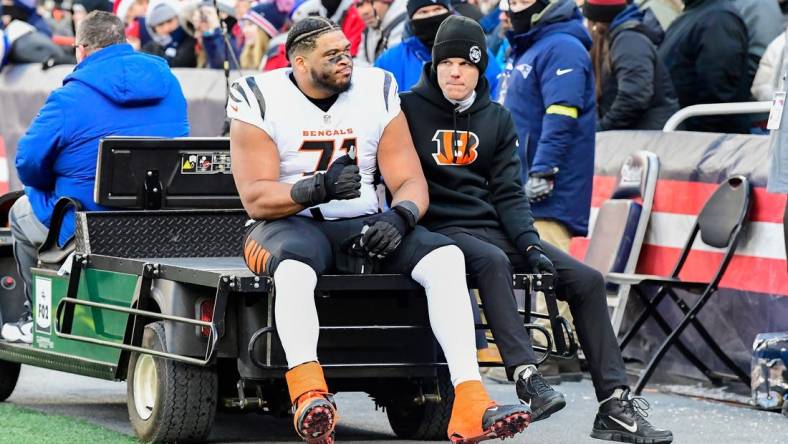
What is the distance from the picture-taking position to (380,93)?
778cm

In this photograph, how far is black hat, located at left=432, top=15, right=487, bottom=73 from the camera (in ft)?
25.8

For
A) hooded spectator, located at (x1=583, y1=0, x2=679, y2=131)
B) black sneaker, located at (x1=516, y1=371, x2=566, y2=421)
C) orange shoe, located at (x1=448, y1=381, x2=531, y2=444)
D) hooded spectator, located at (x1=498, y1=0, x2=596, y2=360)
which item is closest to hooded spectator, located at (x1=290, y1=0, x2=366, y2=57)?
hooded spectator, located at (x1=583, y1=0, x2=679, y2=131)

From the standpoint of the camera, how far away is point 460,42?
787 centimetres

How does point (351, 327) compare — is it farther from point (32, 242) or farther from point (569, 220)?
point (569, 220)

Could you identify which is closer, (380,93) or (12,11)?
(380,93)

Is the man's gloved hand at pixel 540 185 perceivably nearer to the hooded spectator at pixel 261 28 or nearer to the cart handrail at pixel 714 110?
the cart handrail at pixel 714 110

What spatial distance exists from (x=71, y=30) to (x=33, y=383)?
13073mm

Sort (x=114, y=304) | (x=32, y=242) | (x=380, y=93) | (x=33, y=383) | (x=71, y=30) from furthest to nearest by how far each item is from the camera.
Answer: (x=71, y=30)
(x=33, y=383)
(x=32, y=242)
(x=114, y=304)
(x=380, y=93)

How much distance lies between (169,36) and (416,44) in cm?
732

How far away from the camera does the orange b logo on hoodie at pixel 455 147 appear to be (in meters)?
7.89

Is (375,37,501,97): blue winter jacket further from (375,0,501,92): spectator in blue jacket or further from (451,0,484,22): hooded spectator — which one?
(451,0,484,22): hooded spectator

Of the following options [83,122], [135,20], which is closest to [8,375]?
[83,122]

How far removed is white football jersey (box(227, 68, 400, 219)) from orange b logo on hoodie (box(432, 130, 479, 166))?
27cm

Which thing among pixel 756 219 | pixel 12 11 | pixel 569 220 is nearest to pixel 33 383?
pixel 569 220
